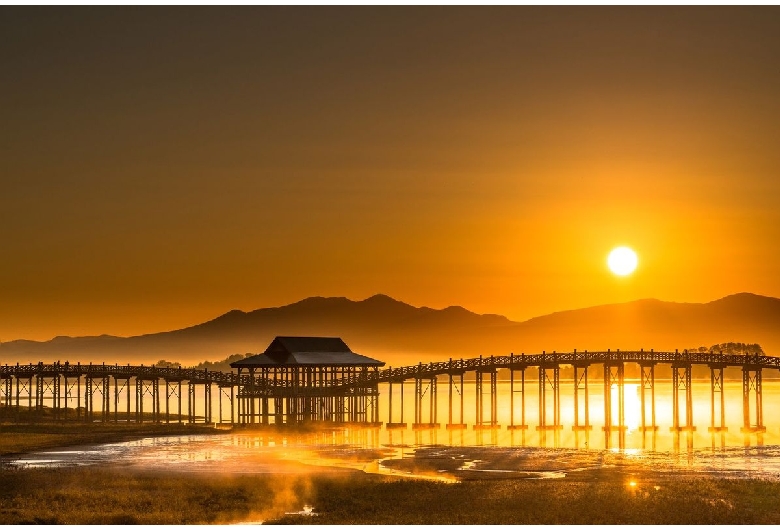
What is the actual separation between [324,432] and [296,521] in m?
49.2

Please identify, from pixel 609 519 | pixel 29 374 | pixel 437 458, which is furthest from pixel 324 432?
pixel 609 519

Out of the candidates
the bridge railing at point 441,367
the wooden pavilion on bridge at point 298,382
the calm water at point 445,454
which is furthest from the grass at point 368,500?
the bridge railing at point 441,367

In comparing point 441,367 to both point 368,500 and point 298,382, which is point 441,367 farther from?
point 368,500

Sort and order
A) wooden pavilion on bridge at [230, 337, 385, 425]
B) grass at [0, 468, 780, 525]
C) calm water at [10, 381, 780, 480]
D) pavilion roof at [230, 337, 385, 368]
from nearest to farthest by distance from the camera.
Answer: grass at [0, 468, 780, 525], calm water at [10, 381, 780, 480], pavilion roof at [230, 337, 385, 368], wooden pavilion on bridge at [230, 337, 385, 425]

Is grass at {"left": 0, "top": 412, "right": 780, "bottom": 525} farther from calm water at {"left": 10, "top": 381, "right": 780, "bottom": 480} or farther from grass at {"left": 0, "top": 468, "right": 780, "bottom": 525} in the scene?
calm water at {"left": 10, "top": 381, "right": 780, "bottom": 480}

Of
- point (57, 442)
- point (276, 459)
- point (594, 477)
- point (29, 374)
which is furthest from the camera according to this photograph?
point (29, 374)

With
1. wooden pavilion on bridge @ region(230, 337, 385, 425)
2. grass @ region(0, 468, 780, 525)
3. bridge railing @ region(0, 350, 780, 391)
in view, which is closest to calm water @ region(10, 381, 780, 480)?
grass @ region(0, 468, 780, 525)

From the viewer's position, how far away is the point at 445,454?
228 feet

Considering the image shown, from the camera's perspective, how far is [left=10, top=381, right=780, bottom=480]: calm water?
58344mm

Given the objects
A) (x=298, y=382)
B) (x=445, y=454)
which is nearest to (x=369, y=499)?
(x=445, y=454)

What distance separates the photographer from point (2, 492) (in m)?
46.6

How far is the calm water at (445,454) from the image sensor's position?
58344 mm

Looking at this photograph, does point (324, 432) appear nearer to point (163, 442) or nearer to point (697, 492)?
point (163, 442)

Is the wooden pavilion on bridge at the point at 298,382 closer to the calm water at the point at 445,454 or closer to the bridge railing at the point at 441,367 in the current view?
the bridge railing at the point at 441,367
